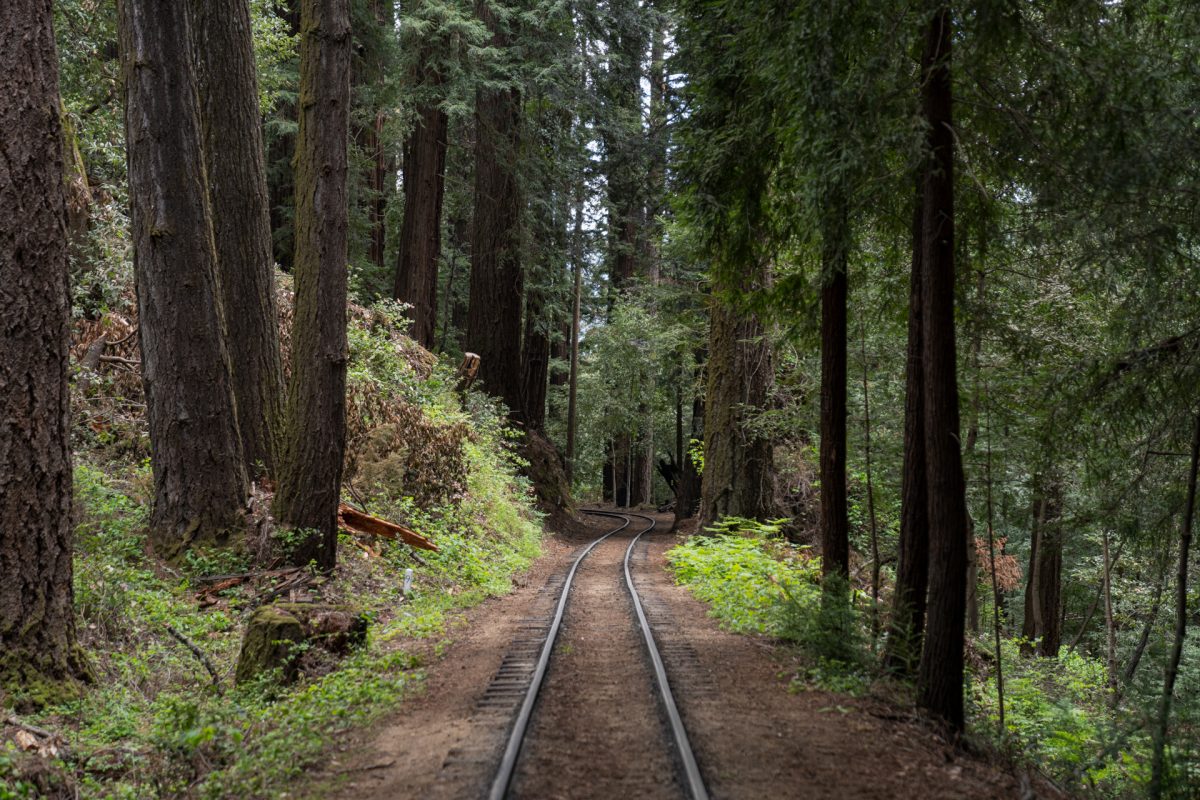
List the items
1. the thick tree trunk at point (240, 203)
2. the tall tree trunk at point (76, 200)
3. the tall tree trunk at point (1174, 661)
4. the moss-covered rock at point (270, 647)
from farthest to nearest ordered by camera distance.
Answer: the tall tree trunk at point (76, 200)
the thick tree trunk at point (240, 203)
the moss-covered rock at point (270, 647)
the tall tree trunk at point (1174, 661)

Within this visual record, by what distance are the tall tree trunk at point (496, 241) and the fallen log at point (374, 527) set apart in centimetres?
985

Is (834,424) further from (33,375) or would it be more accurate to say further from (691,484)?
(691,484)

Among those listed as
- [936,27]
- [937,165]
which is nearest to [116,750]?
[937,165]

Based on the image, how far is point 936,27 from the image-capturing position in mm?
6730

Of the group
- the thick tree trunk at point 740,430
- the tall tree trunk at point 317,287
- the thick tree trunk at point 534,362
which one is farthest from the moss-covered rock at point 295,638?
the thick tree trunk at point 534,362

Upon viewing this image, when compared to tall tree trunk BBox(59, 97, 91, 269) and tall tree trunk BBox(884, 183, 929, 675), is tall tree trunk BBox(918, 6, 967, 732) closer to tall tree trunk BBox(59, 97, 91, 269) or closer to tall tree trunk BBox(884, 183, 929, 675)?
tall tree trunk BBox(884, 183, 929, 675)

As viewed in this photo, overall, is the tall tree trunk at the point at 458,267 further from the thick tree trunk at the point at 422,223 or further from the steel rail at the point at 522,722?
the steel rail at the point at 522,722

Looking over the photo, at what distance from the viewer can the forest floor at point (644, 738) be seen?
16.5ft

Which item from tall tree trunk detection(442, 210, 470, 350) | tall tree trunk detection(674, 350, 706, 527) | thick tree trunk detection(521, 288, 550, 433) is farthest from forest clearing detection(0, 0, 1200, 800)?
tall tree trunk detection(442, 210, 470, 350)

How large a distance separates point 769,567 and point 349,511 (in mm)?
6054

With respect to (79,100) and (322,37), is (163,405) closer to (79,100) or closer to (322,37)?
(322,37)

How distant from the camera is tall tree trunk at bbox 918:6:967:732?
6758 mm

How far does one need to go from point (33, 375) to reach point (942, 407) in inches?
260

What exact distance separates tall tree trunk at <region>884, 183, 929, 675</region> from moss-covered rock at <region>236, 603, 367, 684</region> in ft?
16.4
